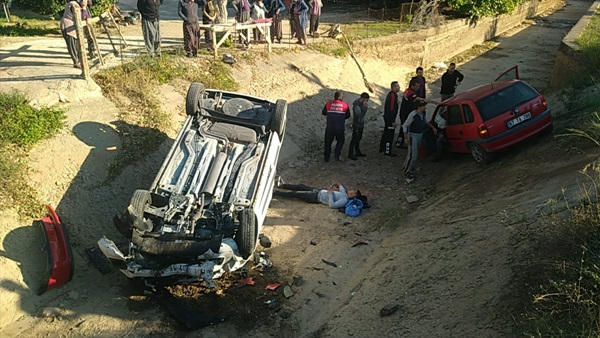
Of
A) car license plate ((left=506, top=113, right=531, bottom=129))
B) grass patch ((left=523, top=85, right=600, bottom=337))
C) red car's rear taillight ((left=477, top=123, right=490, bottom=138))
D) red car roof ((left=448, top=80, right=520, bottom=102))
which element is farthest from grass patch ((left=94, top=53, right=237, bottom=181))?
grass patch ((left=523, top=85, right=600, bottom=337))

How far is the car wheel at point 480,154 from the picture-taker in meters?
9.77

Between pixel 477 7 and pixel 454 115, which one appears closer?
pixel 454 115

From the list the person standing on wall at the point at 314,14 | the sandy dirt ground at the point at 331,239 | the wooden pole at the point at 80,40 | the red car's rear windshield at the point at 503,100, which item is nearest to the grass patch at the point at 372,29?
the person standing on wall at the point at 314,14

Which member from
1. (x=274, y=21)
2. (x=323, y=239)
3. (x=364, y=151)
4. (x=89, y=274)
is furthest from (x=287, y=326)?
(x=274, y=21)

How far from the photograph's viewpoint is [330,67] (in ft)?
52.0

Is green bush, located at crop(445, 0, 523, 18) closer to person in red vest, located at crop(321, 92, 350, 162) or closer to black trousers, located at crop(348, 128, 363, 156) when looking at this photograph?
black trousers, located at crop(348, 128, 363, 156)

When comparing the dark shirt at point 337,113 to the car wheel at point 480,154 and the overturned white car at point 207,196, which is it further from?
the car wheel at point 480,154

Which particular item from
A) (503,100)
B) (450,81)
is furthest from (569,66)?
(503,100)

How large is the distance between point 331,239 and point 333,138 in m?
3.49

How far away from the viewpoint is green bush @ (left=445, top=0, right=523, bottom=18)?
20.7 meters

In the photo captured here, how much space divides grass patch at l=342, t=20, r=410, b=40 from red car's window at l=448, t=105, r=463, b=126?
8.04 m

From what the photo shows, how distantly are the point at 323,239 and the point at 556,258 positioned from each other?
13.5ft

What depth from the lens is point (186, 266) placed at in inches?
249

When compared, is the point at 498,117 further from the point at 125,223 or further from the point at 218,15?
the point at 218,15
